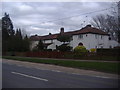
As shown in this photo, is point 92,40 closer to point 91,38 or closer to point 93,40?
point 93,40

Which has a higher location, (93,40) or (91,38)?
(91,38)

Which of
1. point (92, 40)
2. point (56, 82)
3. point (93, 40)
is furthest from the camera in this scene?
point (93, 40)

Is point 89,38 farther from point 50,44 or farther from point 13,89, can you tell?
point 13,89

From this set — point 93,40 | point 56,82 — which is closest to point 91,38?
point 93,40

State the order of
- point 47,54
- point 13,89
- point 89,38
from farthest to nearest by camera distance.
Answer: point 89,38 < point 47,54 < point 13,89

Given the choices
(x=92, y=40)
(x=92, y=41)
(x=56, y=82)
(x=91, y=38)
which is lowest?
(x=56, y=82)

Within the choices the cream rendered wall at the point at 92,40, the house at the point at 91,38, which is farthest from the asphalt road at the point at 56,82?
the house at the point at 91,38

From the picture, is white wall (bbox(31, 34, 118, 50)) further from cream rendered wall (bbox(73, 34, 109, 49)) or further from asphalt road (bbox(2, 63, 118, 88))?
asphalt road (bbox(2, 63, 118, 88))

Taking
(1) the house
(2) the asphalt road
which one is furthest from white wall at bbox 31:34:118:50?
(2) the asphalt road

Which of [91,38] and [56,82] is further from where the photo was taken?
[91,38]

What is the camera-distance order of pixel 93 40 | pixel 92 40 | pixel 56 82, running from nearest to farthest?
pixel 56 82
pixel 92 40
pixel 93 40

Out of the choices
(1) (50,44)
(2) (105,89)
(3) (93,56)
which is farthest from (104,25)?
(2) (105,89)

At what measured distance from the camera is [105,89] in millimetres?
8898

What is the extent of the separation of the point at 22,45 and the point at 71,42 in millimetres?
12677
